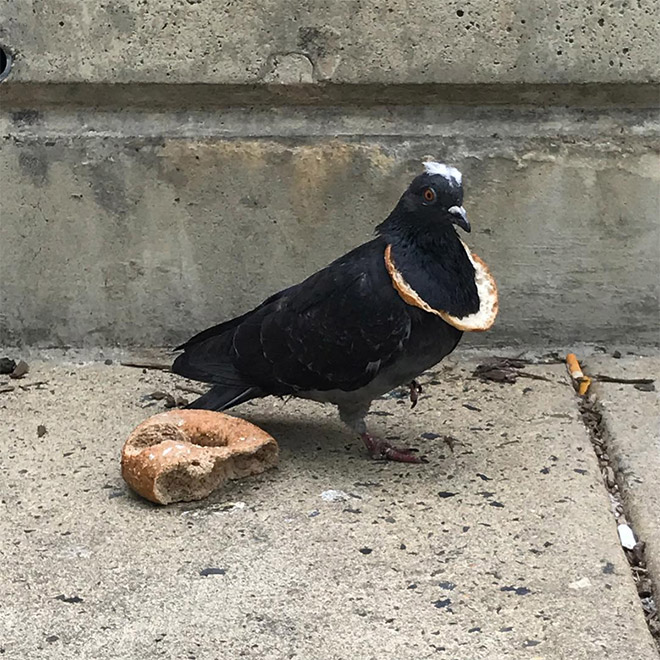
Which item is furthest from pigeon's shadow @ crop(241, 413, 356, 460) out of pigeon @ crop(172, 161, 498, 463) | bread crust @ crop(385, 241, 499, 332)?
bread crust @ crop(385, 241, 499, 332)

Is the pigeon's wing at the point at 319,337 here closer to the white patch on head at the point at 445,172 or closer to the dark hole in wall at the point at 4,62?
the white patch on head at the point at 445,172

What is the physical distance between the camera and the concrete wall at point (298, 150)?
4137mm

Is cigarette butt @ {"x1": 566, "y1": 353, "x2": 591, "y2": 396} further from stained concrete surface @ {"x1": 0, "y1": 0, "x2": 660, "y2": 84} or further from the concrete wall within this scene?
stained concrete surface @ {"x1": 0, "y1": 0, "x2": 660, "y2": 84}

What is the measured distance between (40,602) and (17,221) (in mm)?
1800

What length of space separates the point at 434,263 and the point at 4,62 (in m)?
1.73

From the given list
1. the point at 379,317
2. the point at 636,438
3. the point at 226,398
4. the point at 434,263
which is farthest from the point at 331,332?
the point at 636,438

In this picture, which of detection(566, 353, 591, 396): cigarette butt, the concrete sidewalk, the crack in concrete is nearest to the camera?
the concrete sidewalk

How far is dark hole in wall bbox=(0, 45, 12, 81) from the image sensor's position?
13.8 feet

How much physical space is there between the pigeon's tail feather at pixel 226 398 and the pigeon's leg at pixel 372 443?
298 millimetres

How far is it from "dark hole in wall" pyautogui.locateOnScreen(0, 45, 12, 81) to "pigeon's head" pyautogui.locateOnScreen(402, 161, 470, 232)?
1.55m

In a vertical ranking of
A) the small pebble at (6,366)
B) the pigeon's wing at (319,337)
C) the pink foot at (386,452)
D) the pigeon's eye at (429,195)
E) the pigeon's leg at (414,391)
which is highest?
the pigeon's eye at (429,195)

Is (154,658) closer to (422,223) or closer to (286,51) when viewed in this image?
(422,223)

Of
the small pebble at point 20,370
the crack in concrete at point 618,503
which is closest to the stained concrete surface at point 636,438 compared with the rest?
the crack in concrete at point 618,503

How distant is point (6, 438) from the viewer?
153 inches
